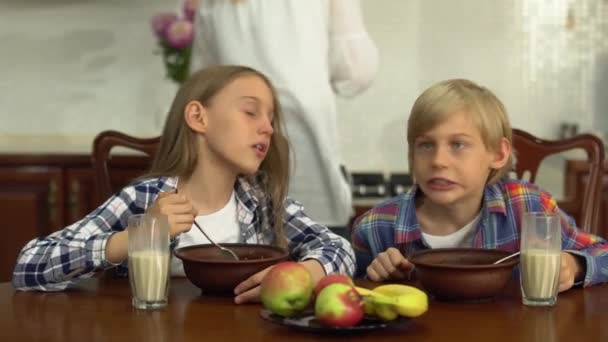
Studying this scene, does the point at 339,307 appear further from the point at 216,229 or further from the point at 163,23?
the point at 163,23

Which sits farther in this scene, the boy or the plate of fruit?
the boy

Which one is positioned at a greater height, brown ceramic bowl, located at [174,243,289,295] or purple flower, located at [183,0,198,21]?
purple flower, located at [183,0,198,21]

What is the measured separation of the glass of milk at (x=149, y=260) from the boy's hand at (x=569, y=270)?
23.5 inches

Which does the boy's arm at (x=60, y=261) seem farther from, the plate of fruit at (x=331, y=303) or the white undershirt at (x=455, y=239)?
the white undershirt at (x=455, y=239)

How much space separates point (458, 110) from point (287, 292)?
0.67 metres

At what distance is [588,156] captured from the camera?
7.43 feet

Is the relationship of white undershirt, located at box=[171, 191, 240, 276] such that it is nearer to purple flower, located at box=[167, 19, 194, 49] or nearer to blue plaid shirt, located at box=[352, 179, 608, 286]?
blue plaid shirt, located at box=[352, 179, 608, 286]

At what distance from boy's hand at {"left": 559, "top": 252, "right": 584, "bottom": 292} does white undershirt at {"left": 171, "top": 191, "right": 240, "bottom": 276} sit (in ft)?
2.10

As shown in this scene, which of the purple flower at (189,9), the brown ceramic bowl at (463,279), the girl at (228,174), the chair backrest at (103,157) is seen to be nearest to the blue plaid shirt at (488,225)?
the girl at (228,174)

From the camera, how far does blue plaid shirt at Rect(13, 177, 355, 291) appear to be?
66.1 inches

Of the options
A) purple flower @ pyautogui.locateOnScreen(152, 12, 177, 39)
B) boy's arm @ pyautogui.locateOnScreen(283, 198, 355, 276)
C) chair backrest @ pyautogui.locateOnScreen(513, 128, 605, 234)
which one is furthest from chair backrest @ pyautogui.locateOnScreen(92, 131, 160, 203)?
purple flower @ pyautogui.locateOnScreen(152, 12, 177, 39)

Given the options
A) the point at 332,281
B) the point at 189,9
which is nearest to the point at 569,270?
the point at 332,281

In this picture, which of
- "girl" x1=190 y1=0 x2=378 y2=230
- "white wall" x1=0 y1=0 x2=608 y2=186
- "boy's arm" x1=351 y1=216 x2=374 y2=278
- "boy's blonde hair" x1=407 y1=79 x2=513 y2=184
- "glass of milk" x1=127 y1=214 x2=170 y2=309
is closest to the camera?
"glass of milk" x1=127 y1=214 x2=170 y2=309

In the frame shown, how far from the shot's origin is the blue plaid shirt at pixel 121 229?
1680 millimetres
